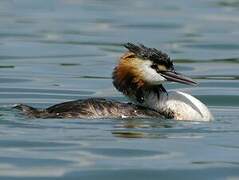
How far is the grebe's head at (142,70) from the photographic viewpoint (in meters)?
13.4

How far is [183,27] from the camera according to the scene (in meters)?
24.5

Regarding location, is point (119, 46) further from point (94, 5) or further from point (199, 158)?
point (199, 158)

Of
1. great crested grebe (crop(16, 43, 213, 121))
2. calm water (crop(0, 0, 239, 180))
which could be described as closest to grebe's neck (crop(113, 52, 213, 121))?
great crested grebe (crop(16, 43, 213, 121))

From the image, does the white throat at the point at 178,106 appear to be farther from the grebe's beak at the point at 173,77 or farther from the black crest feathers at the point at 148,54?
the black crest feathers at the point at 148,54

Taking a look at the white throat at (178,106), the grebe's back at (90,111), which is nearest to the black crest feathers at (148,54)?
the white throat at (178,106)

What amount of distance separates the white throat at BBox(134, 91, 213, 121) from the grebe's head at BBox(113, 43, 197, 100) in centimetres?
18

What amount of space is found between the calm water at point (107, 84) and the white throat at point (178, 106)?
244 millimetres

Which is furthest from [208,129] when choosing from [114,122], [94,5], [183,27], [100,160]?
[94,5]

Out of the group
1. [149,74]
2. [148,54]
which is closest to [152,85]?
[149,74]

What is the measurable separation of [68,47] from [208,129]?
349 inches

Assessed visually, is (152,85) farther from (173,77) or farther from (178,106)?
(178,106)

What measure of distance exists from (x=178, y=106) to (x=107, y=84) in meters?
3.85

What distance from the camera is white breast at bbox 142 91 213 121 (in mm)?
13273

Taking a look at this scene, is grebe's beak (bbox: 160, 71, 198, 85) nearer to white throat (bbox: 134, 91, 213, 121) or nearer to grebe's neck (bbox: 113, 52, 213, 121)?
grebe's neck (bbox: 113, 52, 213, 121)
